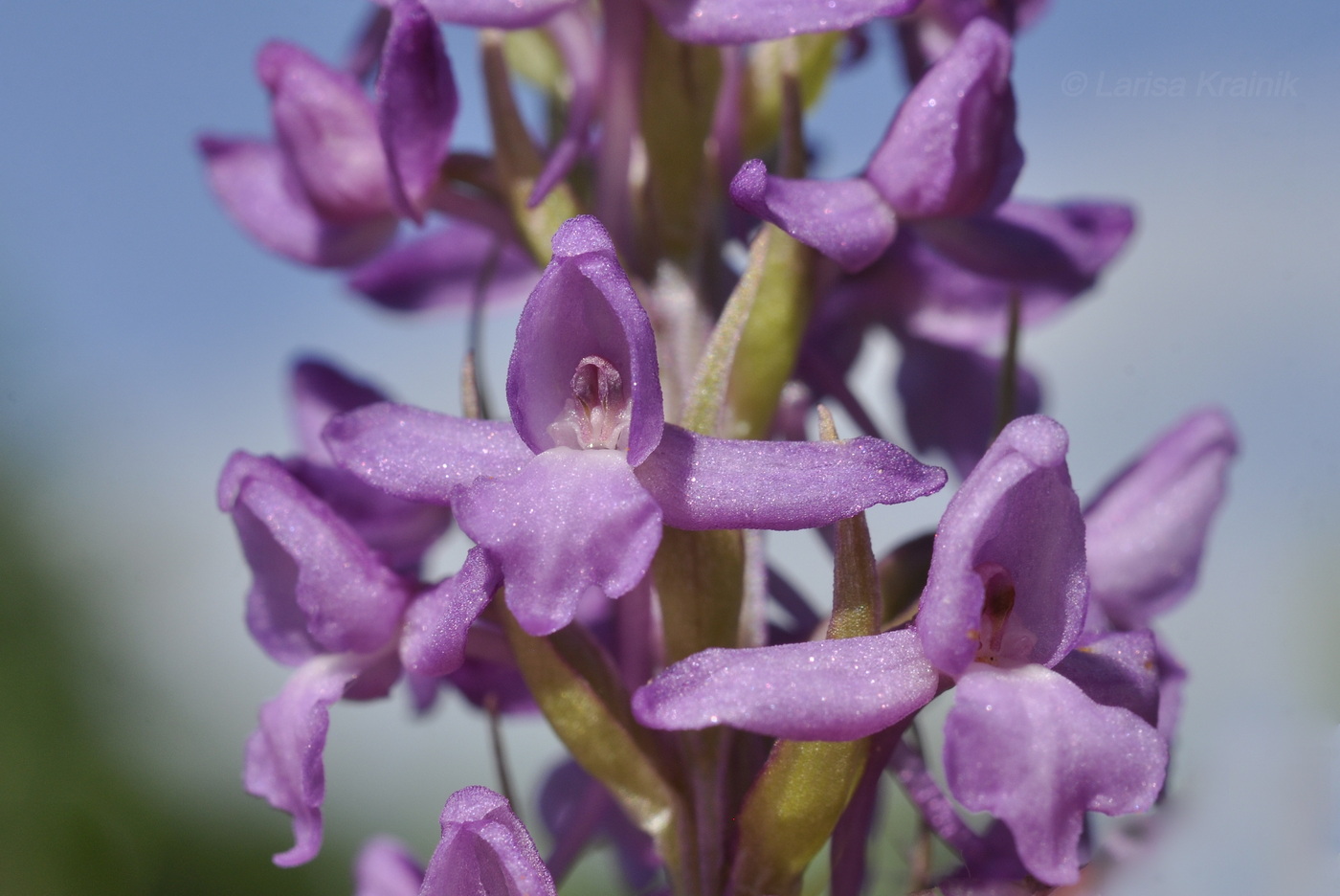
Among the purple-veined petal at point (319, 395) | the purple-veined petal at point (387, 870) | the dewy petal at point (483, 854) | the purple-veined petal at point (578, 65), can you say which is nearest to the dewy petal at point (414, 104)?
the purple-veined petal at point (578, 65)

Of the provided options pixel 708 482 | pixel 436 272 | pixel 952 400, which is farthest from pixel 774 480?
pixel 436 272

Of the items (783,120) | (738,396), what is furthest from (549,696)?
(783,120)

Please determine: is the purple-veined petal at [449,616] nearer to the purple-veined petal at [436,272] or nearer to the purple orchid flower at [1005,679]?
the purple orchid flower at [1005,679]

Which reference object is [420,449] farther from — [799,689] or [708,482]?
[799,689]

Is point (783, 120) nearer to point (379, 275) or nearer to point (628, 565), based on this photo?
point (628, 565)

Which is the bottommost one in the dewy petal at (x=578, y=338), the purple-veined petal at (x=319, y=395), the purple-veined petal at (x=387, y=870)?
the purple-veined petal at (x=387, y=870)
